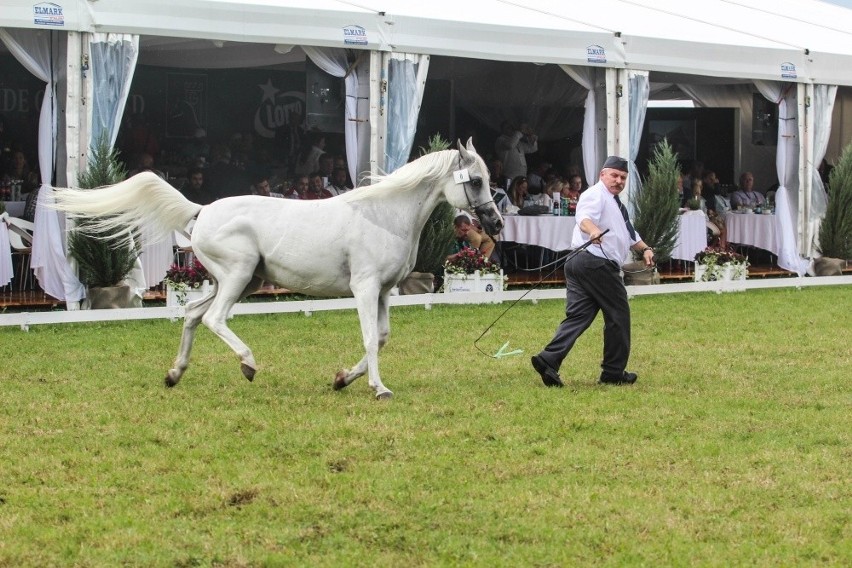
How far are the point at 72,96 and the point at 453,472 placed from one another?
834 cm

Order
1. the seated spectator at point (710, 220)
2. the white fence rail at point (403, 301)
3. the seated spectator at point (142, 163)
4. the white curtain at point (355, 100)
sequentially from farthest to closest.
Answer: the seated spectator at point (710, 220), the seated spectator at point (142, 163), the white curtain at point (355, 100), the white fence rail at point (403, 301)

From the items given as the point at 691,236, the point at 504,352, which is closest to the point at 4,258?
the point at 504,352

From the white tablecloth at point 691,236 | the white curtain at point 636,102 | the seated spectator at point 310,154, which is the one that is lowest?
the white tablecloth at point 691,236

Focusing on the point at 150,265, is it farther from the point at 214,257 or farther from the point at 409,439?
the point at 409,439

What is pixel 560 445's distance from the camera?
24.1 feet

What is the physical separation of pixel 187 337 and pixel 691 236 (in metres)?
10.6

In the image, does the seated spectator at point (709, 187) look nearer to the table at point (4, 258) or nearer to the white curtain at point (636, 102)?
the white curtain at point (636, 102)

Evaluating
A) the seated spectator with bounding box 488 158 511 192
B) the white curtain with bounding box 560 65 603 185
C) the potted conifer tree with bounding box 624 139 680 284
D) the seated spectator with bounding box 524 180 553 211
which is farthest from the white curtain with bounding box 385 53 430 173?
the potted conifer tree with bounding box 624 139 680 284

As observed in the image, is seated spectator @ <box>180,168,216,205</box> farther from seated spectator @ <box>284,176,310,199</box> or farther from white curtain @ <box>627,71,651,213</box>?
white curtain @ <box>627,71,651,213</box>

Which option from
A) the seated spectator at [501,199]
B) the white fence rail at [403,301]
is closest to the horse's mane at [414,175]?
the white fence rail at [403,301]

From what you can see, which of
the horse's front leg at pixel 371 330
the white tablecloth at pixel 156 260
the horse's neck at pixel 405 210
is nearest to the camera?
the horse's front leg at pixel 371 330

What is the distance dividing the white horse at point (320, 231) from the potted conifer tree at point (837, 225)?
10.9 metres

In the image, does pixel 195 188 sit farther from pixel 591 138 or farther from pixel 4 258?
pixel 591 138

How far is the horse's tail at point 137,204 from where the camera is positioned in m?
9.41
